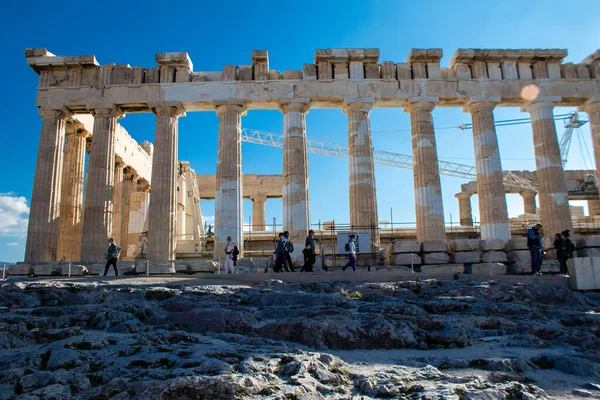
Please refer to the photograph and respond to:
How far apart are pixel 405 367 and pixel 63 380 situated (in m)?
3.60

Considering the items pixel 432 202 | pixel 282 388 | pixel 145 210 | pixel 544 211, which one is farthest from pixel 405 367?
pixel 145 210

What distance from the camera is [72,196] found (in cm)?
2545

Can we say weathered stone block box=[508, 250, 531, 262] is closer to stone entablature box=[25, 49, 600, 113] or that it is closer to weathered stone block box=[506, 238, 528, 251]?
weathered stone block box=[506, 238, 528, 251]

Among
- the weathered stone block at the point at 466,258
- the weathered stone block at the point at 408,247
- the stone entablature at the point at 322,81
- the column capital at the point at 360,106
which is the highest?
the stone entablature at the point at 322,81

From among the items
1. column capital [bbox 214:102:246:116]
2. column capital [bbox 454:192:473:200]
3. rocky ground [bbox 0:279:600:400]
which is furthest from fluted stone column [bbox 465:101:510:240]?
column capital [bbox 454:192:473:200]

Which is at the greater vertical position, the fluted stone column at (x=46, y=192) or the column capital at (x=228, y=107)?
the column capital at (x=228, y=107)

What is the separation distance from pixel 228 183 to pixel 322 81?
676 cm

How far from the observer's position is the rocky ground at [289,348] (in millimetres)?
4898

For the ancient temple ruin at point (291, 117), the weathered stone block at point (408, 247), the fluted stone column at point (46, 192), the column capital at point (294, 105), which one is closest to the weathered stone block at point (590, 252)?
the ancient temple ruin at point (291, 117)

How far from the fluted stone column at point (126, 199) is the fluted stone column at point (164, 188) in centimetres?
696

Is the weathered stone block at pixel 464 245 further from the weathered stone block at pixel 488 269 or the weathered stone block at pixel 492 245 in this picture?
the weathered stone block at pixel 488 269

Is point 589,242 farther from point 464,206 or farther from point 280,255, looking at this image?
point 464,206

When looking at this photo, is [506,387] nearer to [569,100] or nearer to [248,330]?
[248,330]

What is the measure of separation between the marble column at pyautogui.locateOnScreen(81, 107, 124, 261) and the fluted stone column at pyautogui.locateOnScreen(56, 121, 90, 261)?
246cm
